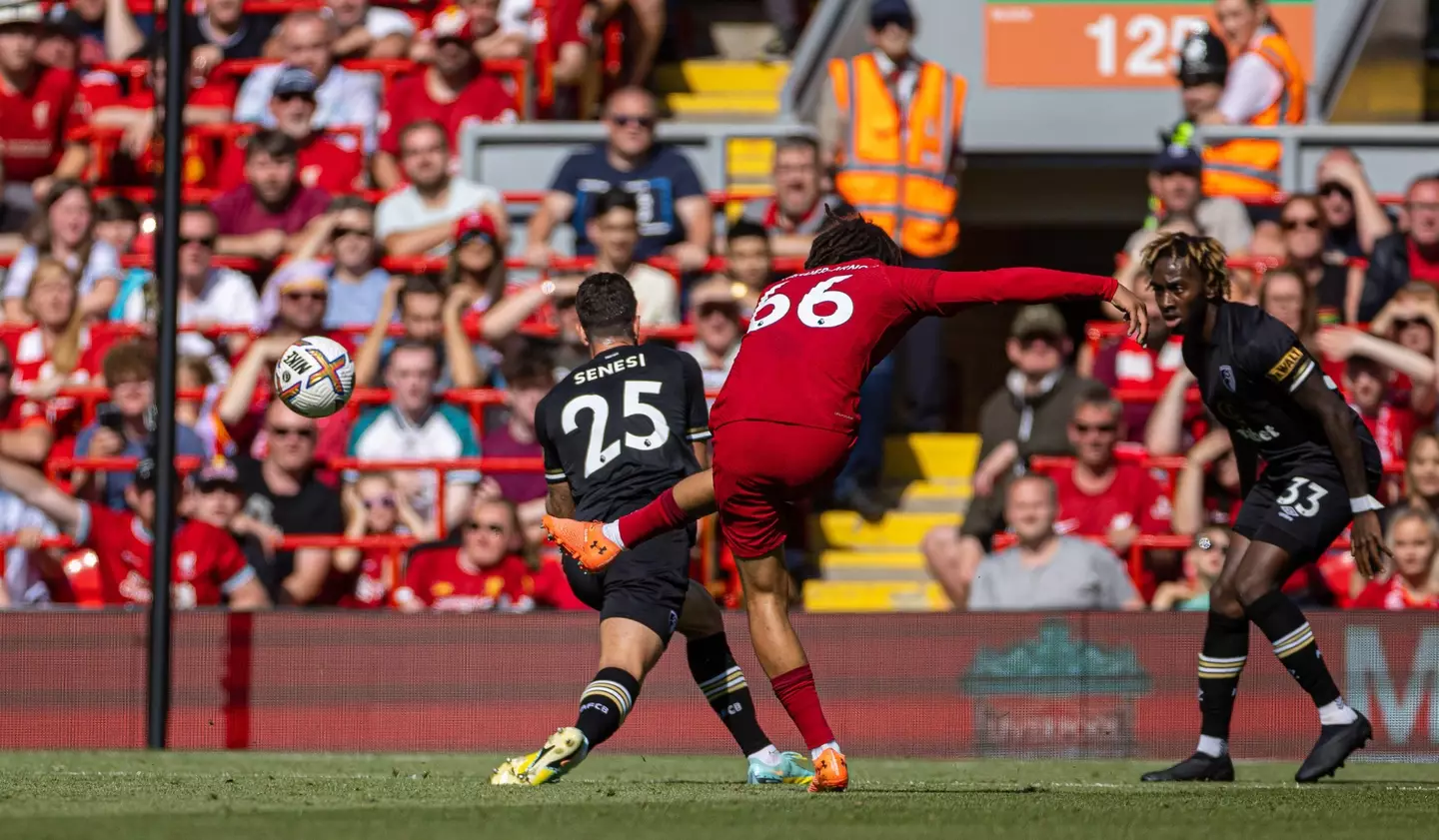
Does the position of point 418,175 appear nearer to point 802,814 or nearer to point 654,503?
point 654,503

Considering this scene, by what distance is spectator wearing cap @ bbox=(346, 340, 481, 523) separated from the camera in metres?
12.4

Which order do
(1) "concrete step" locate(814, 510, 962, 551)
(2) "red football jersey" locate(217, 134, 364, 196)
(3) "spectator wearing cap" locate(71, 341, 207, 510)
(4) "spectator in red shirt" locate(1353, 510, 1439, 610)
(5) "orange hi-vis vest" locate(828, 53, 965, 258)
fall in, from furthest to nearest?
(2) "red football jersey" locate(217, 134, 364, 196) → (5) "orange hi-vis vest" locate(828, 53, 965, 258) → (1) "concrete step" locate(814, 510, 962, 551) → (3) "spectator wearing cap" locate(71, 341, 207, 510) → (4) "spectator in red shirt" locate(1353, 510, 1439, 610)

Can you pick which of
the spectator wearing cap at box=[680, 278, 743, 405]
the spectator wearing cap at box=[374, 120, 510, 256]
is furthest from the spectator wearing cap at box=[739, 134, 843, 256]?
the spectator wearing cap at box=[374, 120, 510, 256]

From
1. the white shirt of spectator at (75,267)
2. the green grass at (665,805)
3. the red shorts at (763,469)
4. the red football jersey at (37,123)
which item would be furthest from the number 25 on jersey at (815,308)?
the red football jersey at (37,123)

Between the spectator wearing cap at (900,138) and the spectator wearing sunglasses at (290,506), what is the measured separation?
3811 mm

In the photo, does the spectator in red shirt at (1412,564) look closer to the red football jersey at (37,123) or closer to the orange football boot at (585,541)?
the orange football boot at (585,541)

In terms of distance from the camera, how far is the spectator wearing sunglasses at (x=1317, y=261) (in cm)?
1284

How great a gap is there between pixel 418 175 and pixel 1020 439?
416 cm

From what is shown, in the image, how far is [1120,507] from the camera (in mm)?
11969

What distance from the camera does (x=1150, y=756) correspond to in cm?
1058

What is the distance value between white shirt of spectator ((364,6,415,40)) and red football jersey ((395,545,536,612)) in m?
5.50

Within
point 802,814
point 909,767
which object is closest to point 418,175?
point 909,767

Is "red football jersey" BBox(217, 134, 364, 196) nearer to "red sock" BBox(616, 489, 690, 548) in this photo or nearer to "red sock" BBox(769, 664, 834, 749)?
"red sock" BBox(616, 489, 690, 548)

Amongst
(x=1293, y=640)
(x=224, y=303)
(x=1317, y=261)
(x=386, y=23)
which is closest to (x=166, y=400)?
(x=224, y=303)
